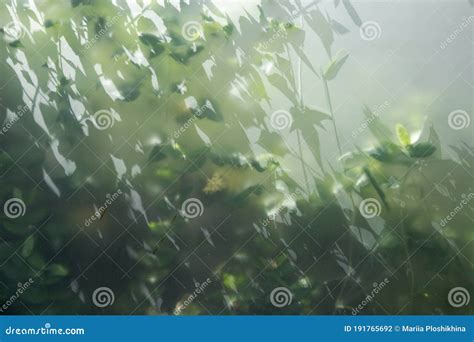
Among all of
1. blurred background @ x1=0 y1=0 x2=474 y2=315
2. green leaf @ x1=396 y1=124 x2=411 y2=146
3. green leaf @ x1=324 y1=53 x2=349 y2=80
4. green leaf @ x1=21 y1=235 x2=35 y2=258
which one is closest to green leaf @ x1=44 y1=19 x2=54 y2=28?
blurred background @ x1=0 y1=0 x2=474 y2=315

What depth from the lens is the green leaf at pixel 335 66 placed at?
7.23ft

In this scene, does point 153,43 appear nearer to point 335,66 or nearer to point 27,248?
point 335,66

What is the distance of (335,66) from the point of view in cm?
221

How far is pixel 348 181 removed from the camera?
2.18 meters

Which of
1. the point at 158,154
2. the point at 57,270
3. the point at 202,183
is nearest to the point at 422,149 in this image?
the point at 202,183

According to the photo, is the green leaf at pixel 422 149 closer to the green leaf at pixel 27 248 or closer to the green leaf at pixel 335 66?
the green leaf at pixel 335 66

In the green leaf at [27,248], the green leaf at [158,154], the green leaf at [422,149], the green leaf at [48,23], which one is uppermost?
the green leaf at [48,23]

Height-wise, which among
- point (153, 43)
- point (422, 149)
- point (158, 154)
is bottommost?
point (422, 149)

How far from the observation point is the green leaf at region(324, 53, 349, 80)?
2.21m

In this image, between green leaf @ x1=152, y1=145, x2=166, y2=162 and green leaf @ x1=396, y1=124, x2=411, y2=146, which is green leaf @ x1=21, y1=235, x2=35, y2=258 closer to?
green leaf @ x1=152, y1=145, x2=166, y2=162

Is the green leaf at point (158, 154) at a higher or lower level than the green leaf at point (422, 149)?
higher

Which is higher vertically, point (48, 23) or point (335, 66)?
point (48, 23)

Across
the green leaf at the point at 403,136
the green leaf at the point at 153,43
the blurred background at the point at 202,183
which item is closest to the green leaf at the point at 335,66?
the blurred background at the point at 202,183
